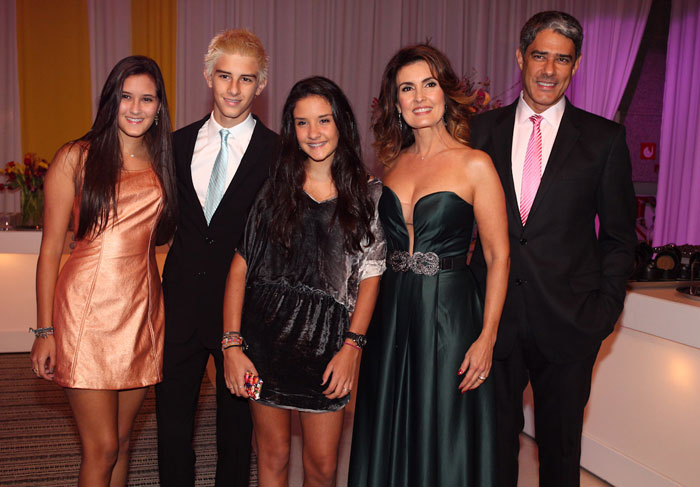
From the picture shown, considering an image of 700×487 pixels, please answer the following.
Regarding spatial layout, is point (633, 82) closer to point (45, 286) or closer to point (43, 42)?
point (43, 42)

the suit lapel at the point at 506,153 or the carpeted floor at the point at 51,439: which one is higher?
the suit lapel at the point at 506,153

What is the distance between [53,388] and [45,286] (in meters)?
2.62

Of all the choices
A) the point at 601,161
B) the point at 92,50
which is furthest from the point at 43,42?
the point at 601,161

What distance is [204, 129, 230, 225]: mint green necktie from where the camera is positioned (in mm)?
2363

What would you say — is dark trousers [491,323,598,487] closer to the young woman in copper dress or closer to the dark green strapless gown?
the dark green strapless gown

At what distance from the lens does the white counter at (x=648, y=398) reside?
9.09 ft

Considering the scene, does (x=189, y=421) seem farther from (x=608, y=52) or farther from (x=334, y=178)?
(x=608, y=52)

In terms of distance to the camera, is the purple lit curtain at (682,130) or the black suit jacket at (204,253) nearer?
the black suit jacket at (204,253)

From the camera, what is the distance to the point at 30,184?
501cm

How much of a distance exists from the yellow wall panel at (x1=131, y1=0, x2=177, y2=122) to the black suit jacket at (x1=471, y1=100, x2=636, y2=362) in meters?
4.34

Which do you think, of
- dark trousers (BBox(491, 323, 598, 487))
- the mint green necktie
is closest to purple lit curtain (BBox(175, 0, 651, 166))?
the mint green necktie

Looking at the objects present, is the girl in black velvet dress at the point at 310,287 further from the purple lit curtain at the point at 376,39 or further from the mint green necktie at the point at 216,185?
the purple lit curtain at the point at 376,39

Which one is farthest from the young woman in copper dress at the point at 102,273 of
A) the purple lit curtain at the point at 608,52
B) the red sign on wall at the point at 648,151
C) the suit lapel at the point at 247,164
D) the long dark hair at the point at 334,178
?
the red sign on wall at the point at 648,151

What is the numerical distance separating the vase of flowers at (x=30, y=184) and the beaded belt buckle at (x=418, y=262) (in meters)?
3.79
